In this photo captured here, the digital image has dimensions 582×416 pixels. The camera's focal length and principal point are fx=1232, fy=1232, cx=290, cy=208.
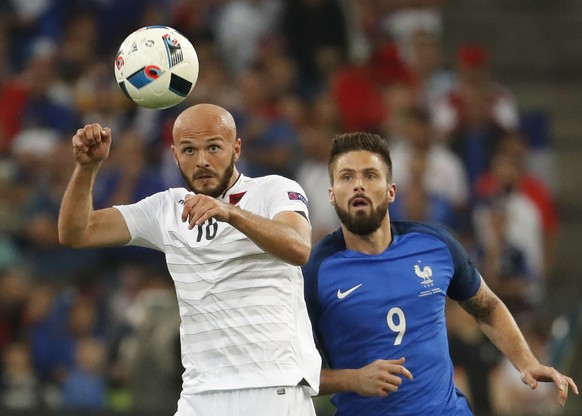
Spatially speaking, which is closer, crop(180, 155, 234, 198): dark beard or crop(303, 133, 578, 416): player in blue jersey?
crop(180, 155, 234, 198): dark beard

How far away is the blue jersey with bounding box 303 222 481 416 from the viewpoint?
6.04 metres

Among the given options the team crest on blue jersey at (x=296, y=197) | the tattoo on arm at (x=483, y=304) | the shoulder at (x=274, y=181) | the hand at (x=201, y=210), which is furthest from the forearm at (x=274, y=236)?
the tattoo on arm at (x=483, y=304)

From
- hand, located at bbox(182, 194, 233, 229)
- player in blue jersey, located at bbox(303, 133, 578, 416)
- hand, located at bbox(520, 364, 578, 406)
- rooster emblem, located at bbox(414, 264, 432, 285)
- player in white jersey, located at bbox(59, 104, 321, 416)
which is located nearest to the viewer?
hand, located at bbox(182, 194, 233, 229)

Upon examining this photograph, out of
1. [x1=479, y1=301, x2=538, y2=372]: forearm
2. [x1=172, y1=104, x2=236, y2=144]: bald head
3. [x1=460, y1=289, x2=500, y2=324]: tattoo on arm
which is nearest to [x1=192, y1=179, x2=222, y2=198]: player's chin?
[x1=172, y1=104, x2=236, y2=144]: bald head

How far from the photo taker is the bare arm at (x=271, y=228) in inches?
196

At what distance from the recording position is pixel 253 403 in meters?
5.55

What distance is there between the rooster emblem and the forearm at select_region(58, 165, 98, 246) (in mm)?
1659

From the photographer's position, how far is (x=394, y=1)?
14.0 meters

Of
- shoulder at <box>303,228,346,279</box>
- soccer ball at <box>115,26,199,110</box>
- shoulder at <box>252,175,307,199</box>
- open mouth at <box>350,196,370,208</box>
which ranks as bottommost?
shoulder at <box>303,228,346,279</box>

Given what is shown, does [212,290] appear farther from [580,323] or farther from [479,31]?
[479,31]

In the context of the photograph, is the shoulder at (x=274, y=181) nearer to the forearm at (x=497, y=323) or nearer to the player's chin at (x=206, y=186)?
the player's chin at (x=206, y=186)

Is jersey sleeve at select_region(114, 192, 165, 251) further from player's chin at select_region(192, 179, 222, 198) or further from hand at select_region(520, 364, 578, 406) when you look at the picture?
hand at select_region(520, 364, 578, 406)

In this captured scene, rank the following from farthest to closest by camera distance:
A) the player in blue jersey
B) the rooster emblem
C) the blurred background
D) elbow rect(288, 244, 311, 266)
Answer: the blurred background, the rooster emblem, the player in blue jersey, elbow rect(288, 244, 311, 266)

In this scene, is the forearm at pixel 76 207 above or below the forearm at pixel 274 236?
above
